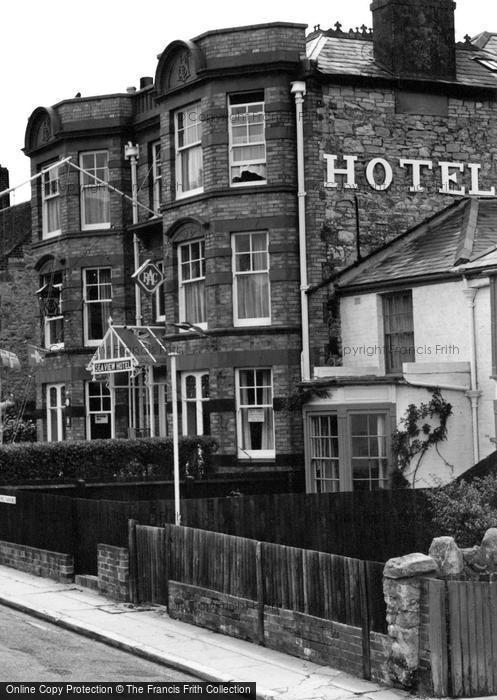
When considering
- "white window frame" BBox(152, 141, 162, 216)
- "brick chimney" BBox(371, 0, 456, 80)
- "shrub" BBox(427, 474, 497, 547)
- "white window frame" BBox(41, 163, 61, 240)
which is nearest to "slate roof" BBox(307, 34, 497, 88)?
"brick chimney" BBox(371, 0, 456, 80)

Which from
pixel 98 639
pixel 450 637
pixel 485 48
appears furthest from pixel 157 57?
pixel 450 637

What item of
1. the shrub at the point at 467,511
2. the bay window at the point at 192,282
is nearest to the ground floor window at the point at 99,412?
the bay window at the point at 192,282

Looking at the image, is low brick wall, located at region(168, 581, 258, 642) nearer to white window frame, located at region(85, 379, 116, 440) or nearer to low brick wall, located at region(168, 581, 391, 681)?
low brick wall, located at region(168, 581, 391, 681)

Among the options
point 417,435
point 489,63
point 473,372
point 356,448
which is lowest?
point 356,448

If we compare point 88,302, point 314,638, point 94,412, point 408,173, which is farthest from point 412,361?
point 314,638

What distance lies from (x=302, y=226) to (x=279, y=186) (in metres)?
1.08

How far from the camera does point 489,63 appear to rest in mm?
32688

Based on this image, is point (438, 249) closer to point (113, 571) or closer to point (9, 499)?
point (9, 499)

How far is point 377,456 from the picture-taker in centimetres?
2659

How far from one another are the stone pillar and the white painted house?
38.4ft

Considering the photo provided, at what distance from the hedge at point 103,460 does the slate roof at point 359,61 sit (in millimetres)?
9365

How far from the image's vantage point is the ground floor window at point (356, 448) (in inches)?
1043

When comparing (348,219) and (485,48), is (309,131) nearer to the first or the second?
(348,219)

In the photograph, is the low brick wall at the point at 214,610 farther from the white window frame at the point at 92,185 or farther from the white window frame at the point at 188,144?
the white window frame at the point at 92,185
